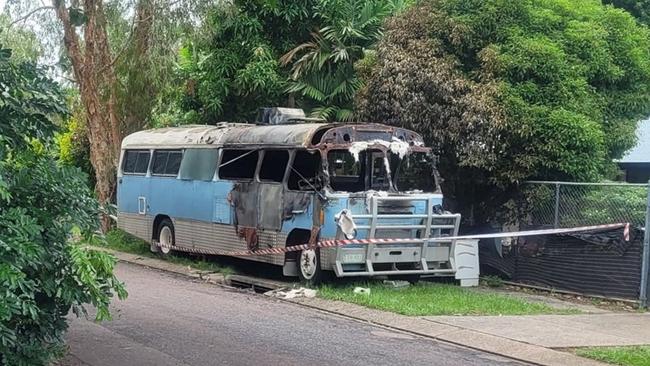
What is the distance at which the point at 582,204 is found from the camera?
13.9 m

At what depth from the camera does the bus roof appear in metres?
13.7

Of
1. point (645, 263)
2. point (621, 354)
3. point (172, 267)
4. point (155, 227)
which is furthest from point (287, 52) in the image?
point (621, 354)

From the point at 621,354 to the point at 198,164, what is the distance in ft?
32.1

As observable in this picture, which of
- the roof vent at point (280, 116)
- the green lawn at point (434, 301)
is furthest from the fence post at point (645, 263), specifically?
the roof vent at point (280, 116)

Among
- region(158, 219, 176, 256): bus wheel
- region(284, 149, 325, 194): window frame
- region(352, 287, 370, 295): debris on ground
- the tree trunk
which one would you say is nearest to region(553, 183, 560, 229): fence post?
region(352, 287, 370, 295): debris on ground

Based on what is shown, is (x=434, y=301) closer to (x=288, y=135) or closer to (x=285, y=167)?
(x=285, y=167)

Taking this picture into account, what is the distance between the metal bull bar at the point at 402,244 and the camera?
13.1 m

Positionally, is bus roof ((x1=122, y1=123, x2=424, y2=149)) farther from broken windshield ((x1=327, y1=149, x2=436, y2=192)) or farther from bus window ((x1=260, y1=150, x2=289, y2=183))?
broken windshield ((x1=327, y1=149, x2=436, y2=192))

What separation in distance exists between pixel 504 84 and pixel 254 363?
8.12 metres

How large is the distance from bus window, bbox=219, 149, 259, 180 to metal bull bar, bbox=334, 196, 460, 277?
286 cm

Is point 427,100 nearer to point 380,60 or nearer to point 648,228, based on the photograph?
point 380,60

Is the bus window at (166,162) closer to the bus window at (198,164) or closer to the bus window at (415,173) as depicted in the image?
the bus window at (198,164)

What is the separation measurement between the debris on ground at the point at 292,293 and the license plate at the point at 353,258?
74 centimetres

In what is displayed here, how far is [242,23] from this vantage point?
1983cm
